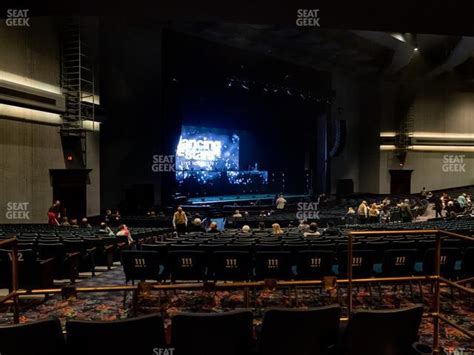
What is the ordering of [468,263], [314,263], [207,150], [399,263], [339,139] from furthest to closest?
[339,139] < [207,150] < [468,263] < [399,263] < [314,263]

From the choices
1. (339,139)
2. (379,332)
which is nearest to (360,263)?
(379,332)

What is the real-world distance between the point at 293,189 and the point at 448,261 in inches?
855

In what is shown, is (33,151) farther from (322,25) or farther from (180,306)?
(322,25)

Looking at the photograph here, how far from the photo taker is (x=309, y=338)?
2717mm

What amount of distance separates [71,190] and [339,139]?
63.5ft

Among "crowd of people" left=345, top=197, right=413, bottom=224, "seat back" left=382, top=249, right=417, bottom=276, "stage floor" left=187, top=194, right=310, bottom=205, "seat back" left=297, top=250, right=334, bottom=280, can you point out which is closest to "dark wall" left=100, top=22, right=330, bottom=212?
"stage floor" left=187, top=194, right=310, bottom=205

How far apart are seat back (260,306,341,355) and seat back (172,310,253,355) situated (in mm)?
202

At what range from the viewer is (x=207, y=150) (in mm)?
23109

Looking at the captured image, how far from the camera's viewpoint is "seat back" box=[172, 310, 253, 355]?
255 cm

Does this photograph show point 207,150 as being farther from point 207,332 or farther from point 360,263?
point 207,332

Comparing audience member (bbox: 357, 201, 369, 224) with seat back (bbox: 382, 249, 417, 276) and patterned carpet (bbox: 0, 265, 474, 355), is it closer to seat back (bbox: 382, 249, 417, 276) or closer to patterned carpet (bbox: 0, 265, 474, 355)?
patterned carpet (bbox: 0, 265, 474, 355)

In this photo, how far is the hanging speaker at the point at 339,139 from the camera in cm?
2755

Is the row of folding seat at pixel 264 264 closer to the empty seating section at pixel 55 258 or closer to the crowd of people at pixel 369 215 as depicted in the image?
the empty seating section at pixel 55 258

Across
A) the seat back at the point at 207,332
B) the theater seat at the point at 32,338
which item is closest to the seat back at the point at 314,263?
the seat back at the point at 207,332
